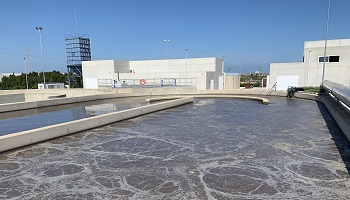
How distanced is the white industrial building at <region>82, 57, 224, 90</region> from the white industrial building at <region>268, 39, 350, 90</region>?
9822 mm

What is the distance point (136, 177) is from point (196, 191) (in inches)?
63.4

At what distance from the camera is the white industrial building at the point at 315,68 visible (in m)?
27.7

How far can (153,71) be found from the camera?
4131cm

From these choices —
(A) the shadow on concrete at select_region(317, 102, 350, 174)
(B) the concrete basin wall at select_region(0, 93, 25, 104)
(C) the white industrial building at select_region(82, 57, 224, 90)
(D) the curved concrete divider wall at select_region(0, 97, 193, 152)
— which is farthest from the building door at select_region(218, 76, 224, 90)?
(B) the concrete basin wall at select_region(0, 93, 25, 104)

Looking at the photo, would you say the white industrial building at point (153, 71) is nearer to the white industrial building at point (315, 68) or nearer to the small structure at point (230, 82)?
the small structure at point (230, 82)

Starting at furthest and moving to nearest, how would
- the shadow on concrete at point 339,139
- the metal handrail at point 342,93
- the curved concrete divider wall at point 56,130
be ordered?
the metal handrail at point 342,93 < the curved concrete divider wall at point 56,130 < the shadow on concrete at point 339,139

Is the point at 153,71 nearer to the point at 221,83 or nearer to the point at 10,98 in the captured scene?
the point at 221,83

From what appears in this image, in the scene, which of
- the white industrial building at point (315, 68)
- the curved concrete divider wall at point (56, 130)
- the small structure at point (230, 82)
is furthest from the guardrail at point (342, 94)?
the small structure at point (230, 82)

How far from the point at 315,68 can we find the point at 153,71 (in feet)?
81.0

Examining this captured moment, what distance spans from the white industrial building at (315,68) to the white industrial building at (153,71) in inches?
387

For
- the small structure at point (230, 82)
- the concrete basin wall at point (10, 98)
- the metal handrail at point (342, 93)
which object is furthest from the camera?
the small structure at point (230, 82)

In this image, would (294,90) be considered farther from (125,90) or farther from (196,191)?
(196,191)

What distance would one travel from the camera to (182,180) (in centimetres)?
557

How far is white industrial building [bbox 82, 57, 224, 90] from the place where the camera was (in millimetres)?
36688
